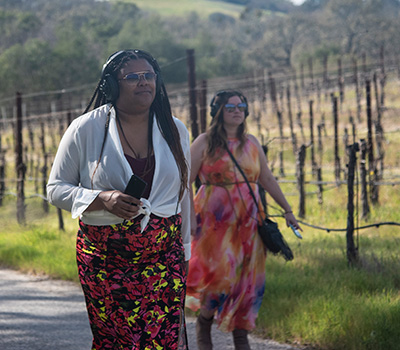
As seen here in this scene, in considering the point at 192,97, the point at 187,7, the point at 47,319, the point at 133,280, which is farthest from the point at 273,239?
the point at 187,7

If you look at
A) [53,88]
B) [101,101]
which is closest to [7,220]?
[101,101]

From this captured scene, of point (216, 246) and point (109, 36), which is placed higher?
point (109, 36)

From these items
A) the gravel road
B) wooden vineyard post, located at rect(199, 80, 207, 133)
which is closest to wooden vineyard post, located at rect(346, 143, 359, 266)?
the gravel road

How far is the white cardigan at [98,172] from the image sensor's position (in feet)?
10.7

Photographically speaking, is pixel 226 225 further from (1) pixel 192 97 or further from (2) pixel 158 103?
(1) pixel 192 97

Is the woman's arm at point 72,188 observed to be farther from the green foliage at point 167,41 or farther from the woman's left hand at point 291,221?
the green foliage at point 167,41

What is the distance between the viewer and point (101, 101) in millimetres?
3586

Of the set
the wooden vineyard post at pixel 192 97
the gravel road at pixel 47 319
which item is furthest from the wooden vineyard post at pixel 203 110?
the gravel road at pixel 47 319

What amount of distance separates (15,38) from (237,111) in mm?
79359

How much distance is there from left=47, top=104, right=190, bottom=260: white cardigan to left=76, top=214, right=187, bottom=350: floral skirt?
2.5 inches

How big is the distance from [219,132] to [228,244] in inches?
29.9

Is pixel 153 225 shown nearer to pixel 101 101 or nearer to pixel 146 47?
pixel 101 101

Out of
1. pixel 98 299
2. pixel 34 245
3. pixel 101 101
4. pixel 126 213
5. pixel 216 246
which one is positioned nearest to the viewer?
pixel 126 213

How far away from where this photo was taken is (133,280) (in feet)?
10.8
